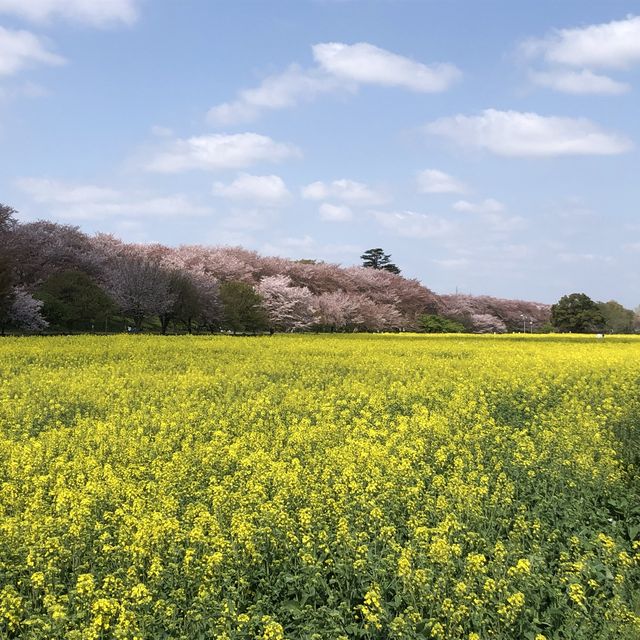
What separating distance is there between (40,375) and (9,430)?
22.8 ft

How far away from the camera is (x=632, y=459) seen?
1084 cm

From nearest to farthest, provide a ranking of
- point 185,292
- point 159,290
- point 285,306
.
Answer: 1. point 159,290
2. point 185,292
3. point 285,306

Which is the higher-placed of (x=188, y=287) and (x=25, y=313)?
(x=188, y=287)

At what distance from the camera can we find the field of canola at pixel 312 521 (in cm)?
520

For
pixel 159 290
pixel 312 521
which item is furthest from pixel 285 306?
pixel 312 521

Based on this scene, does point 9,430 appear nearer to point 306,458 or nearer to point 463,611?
point 306,458

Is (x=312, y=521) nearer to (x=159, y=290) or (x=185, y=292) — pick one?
(x=159, y=290)

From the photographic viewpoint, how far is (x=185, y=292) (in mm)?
53906

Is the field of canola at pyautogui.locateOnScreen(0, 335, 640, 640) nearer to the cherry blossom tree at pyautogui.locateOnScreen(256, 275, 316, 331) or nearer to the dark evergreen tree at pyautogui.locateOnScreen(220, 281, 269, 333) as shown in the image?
the dark evergreen tree at pyautogui.locateOnScreen(220, 281, 269, 333)

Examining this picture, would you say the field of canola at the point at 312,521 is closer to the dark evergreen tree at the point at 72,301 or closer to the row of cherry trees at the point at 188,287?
the dark evergreen tree at the point at 72,301

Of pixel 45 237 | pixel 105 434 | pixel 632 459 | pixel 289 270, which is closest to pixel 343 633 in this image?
pixel 105 434

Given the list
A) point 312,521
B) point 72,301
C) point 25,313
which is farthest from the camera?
point 72,301

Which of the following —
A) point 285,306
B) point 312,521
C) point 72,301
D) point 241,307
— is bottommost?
point 312,521

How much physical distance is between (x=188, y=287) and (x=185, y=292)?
1.72 feet
